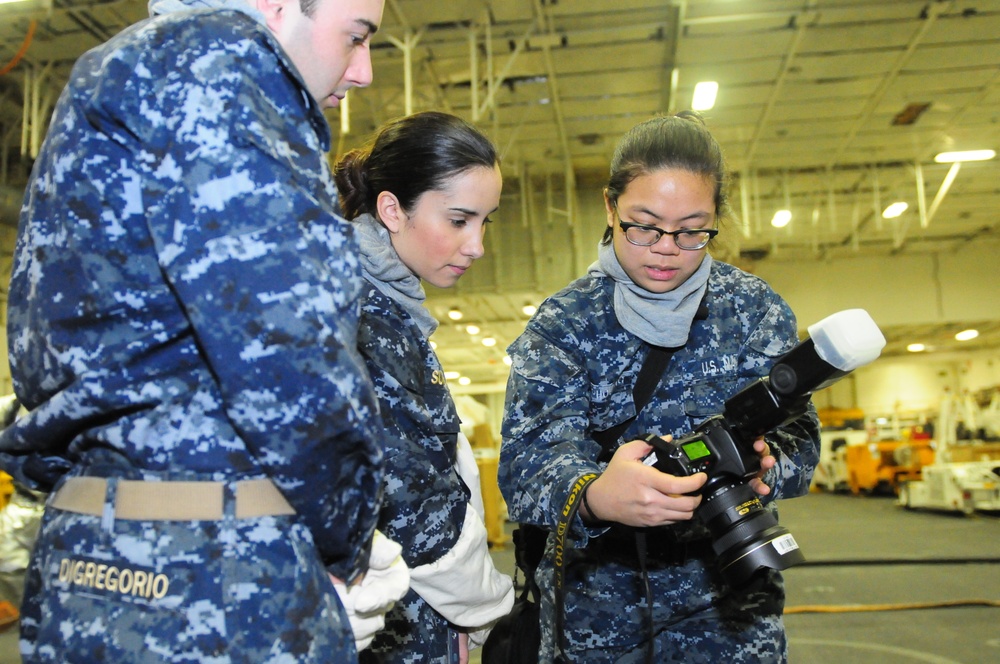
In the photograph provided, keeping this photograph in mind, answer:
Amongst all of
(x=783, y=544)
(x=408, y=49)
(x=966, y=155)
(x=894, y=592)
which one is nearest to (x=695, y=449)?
(x=783, y=544)

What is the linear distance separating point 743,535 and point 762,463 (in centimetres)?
15

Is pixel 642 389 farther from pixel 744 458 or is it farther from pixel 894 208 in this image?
pixel 894 208

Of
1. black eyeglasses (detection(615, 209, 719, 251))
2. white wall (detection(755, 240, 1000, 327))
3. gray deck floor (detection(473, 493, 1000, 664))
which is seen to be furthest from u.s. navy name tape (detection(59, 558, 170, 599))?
white wall (detection(755, 240, 1000, 327))

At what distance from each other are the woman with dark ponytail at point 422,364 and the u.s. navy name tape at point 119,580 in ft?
1.80

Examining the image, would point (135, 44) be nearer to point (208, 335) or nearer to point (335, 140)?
point (208, 335)

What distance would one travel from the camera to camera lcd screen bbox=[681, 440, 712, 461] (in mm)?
1274

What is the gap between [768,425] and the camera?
1255 mm

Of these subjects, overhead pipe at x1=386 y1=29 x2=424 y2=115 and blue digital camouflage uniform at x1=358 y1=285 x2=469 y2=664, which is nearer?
blue digital camouflage uniform at x1=358 y1=285 x2=469 y2=664

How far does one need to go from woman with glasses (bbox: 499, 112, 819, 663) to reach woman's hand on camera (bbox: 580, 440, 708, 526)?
13 centimetres

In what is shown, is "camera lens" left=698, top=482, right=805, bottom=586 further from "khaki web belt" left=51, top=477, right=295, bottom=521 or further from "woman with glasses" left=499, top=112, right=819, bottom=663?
"khaki web belt" left=51, top=477, right=295, bottom=521

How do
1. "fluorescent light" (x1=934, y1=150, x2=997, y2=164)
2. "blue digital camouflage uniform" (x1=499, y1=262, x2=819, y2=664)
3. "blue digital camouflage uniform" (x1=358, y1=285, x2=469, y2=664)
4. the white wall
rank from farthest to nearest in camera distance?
the white wall, "fluorescent light" (x1=934, y1=150, x2=997, y2=164), "blue digital camouflage uniform" (x1=499, y1=262, x2=819, y2=664), "blue digital camouflage uniform" (x1=358, y1=285, x2=469, y2=664)

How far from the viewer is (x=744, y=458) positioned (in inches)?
51.2

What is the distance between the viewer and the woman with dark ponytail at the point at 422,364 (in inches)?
52.6

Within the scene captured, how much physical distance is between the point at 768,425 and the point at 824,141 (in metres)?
A: 10.7
